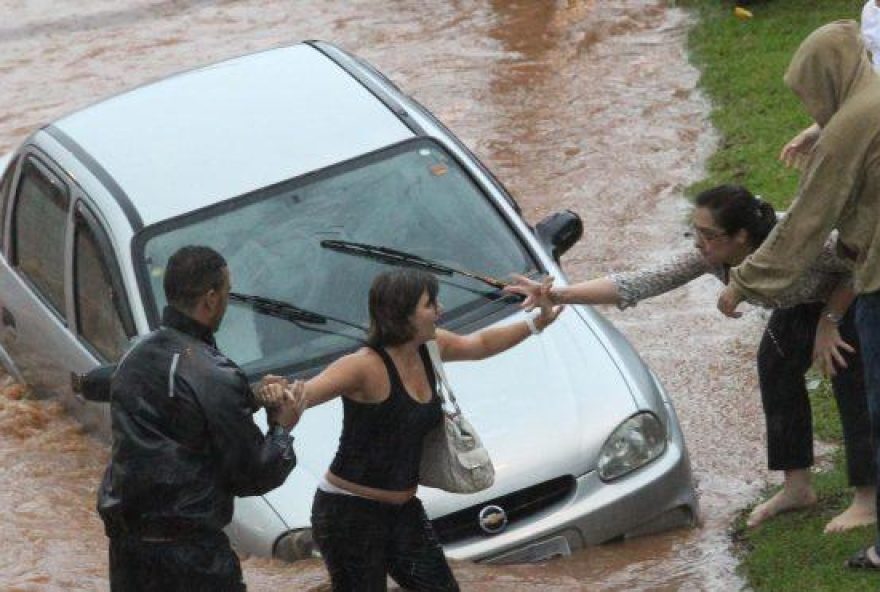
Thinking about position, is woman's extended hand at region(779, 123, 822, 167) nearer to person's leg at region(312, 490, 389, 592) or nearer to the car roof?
the car roof

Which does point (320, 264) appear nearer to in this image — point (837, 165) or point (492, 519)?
point (492, 519)

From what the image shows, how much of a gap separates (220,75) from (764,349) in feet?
10.3

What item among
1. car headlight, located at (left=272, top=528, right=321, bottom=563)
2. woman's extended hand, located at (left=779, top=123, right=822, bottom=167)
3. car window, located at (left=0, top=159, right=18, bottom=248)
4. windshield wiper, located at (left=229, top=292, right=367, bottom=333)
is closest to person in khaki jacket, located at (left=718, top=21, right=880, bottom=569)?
woman's extended hand, located at (left=779, top=123, right=822, bottom=167)

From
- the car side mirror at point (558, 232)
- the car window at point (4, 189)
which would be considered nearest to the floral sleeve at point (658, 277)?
the car side mirror at point (558, 232)

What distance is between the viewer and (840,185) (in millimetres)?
5641

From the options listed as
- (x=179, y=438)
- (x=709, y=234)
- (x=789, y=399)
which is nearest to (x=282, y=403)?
(x=179, y=438)

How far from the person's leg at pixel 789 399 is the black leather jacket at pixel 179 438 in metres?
2.36

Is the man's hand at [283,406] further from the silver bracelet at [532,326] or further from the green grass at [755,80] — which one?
the green grass at [755,80]

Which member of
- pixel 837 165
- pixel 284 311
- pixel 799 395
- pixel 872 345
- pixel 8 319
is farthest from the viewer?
pixel 8 319

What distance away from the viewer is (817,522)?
266 inches

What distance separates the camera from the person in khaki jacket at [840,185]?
562cm

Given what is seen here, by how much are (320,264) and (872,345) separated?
8.16 ft

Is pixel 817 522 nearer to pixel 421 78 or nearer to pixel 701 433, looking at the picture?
pixel 701 433

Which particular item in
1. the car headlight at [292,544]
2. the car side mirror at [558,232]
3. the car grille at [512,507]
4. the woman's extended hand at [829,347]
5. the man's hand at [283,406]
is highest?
the man's hand at [283,406]
